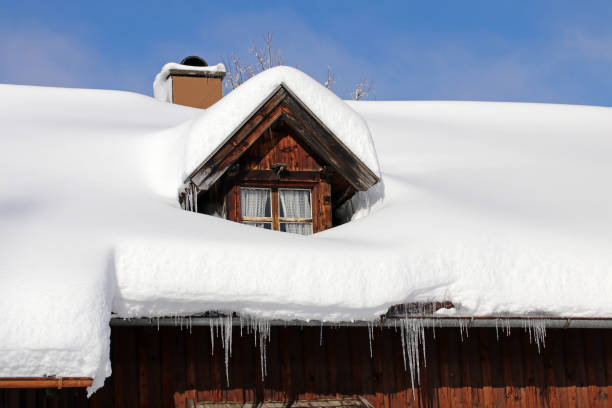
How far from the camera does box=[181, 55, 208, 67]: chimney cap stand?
13914 mm

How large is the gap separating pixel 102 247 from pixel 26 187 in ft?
5.72

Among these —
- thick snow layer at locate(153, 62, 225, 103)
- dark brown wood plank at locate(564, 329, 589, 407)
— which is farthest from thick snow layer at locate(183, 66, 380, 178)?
thick snow layer at locate(153, 62, 225, 103)

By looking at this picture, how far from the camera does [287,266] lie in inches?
255

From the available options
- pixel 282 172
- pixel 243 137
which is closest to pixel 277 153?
pixel 282 172

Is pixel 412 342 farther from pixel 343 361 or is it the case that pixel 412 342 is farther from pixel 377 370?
pixel 343 361

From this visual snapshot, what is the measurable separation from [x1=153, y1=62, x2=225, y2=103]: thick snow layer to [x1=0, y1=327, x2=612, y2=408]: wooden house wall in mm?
7347

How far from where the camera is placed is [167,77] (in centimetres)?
1438

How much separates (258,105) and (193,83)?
664 cm

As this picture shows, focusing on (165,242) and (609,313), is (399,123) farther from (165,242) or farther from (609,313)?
(165,242)

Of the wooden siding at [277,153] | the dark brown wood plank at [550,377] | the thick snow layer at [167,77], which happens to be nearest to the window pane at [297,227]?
the wooden siding at [277,153]

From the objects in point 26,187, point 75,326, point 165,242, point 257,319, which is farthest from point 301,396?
point 26,187

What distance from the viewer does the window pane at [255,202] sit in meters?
7.91

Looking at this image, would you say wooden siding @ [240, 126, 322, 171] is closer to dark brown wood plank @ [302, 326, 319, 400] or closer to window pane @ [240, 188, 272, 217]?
window pane @ [240, 188, 272, 217]

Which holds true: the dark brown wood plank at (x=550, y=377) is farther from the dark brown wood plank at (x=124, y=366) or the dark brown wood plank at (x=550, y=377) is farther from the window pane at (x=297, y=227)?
the dark brown wood plank at (x=124, y=366)
